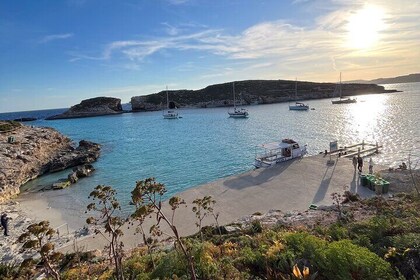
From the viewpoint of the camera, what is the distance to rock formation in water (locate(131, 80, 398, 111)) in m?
→ 158

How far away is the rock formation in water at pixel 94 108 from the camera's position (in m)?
155

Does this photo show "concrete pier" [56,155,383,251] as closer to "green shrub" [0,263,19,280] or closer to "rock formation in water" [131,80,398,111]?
"green shrub" [0,263,19,280]

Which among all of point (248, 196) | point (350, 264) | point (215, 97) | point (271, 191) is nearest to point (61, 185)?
point (248, 196)

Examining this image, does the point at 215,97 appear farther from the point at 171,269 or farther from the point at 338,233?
the point at 171,269

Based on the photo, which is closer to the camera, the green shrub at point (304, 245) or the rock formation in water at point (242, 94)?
the green shrub at point (304, 245)

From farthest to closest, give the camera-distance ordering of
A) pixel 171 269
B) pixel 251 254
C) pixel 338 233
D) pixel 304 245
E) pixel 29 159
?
pixel 29 159
pixel 338 233
pixel 251 254
pixel 171 269
pixel 304 245

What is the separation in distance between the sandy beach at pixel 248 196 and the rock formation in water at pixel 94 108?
137 meters

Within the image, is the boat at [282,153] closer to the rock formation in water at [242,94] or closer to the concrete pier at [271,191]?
the concrete pier at [271,191]

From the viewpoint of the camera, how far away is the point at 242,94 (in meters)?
161

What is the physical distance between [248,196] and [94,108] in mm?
154922

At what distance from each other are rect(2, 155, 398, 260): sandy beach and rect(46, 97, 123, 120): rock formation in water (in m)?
137

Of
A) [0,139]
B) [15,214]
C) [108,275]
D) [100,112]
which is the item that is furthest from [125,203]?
[100,112]

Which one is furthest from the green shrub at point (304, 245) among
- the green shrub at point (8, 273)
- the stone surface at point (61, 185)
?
the stone surface at point (61, 185)

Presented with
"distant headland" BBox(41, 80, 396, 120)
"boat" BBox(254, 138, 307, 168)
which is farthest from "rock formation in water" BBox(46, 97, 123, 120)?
"boat" BBox(254, 138, 307, 168)
